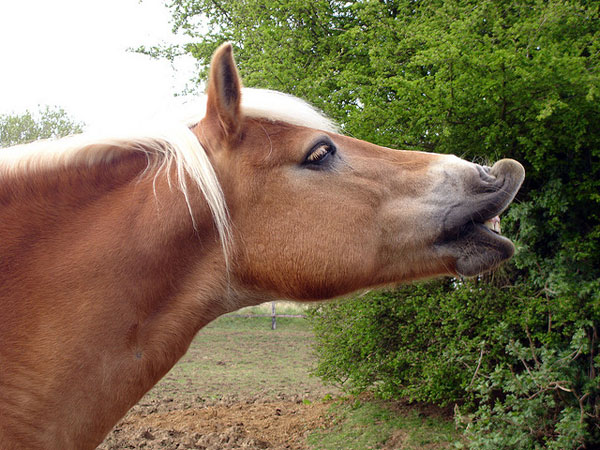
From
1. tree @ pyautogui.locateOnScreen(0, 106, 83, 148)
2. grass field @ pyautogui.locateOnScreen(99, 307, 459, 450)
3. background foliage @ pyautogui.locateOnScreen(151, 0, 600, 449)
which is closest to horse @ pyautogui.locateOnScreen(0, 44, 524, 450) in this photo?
background foliage @ pyautogui.locateOnScreen(151, 0, 600, 449)

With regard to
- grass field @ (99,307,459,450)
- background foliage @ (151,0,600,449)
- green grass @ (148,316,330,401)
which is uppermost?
background foliage @ (151,0,600,449)

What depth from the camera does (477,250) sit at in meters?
2.19

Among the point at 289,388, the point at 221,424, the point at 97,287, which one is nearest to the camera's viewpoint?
the point at 97,287

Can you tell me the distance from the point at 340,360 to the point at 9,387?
542cm

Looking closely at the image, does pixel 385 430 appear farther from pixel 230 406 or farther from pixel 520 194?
pixel 520 194

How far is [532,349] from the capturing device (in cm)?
461

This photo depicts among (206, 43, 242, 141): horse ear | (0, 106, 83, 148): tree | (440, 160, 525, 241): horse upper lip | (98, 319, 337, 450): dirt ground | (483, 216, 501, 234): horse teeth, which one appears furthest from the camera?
(0, 106, 83, 148): tree

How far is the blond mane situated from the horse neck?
0.05 metres

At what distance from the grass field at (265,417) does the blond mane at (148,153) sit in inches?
188

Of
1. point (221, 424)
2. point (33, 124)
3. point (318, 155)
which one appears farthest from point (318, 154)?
point (33, 124)

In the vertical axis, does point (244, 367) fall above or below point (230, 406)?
below

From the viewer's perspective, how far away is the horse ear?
6.23ft

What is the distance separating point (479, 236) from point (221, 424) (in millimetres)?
5942

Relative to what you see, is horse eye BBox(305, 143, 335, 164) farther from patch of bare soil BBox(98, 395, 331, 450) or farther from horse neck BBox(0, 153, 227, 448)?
patch of bare soil BBox(98, 395, 331, 450)
